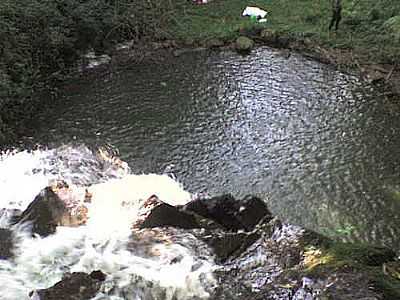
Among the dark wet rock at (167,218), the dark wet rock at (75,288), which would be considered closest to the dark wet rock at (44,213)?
the dark wet rock at (167,218)

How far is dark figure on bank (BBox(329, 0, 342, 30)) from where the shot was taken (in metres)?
18.7

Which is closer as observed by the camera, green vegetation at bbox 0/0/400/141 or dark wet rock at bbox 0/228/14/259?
dark wet rock at bbox 0/228/14/259

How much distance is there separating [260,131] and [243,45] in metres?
5.82

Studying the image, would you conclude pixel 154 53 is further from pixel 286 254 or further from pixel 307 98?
pixel 286 254

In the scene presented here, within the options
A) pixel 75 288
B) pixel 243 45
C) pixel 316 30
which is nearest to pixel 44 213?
pixel 75 288

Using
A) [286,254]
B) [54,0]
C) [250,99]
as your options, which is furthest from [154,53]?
[286,254]

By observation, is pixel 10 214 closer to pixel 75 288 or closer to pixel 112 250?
pixel 112 250

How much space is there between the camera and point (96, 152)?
1261 cm

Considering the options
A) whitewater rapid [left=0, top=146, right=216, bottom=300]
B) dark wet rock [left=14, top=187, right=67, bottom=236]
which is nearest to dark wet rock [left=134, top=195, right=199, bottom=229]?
whitewater rapid [left=0, top=146, right=216, bottom=300]

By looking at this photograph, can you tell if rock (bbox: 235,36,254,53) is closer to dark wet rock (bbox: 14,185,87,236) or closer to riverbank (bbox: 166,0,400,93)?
riverbank (bbox: 166,0,400,93)

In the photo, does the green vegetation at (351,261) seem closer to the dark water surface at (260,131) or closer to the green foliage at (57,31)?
the dark water surface at (260,131)

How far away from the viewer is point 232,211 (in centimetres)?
946

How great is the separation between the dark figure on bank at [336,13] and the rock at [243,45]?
2831mm

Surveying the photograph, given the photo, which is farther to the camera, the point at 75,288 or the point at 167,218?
the point at 167,218
